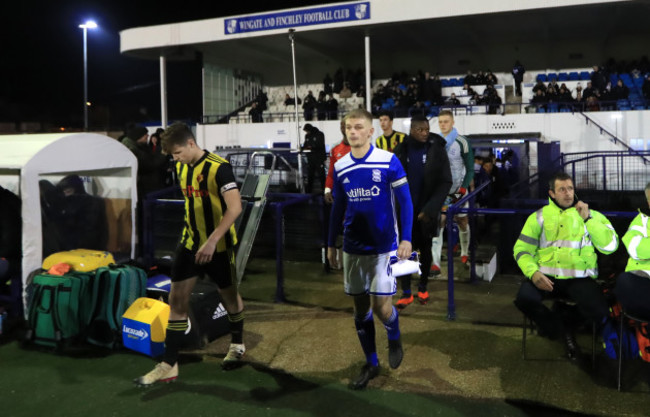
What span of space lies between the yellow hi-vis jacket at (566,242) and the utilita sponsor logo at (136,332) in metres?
3.28

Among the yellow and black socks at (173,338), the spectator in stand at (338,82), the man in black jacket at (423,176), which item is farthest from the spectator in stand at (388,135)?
the spectator in stand at (338,82)

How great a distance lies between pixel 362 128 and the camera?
4145 mm

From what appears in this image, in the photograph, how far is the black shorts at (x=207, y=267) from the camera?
14.7ft

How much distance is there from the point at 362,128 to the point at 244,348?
2235 millimetres

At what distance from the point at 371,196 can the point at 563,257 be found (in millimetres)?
1722

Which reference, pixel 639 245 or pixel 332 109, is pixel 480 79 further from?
pixel 639 245

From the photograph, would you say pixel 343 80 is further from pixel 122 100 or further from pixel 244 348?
pixel 122 100

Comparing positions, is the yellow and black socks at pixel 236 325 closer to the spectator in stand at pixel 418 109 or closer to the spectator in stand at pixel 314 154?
the spectator in stand at pixel 314 154

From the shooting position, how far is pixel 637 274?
14.0ft

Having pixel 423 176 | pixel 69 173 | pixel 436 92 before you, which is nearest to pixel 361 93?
pixel 436 92

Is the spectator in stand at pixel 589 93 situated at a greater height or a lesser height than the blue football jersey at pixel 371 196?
greater

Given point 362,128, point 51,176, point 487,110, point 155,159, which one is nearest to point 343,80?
point 487,110

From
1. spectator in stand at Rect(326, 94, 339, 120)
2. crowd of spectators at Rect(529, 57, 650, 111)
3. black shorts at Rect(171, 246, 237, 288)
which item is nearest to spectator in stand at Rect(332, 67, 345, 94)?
spectator in stand at Rect(326, 94, 339, 120)

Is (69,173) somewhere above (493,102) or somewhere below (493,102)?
below
